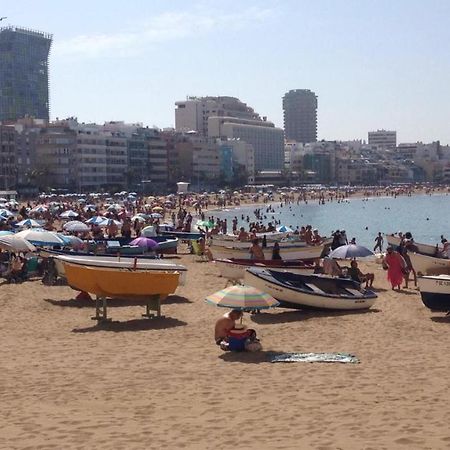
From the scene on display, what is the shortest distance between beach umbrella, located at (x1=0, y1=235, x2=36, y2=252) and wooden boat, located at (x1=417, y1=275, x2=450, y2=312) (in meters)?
11.7

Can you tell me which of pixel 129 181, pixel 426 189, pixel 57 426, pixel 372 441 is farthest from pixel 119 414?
pixel 426 189

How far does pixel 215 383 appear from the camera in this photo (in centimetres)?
1187

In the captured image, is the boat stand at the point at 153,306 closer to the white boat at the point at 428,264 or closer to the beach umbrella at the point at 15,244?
the beach umbrella at the point at 15,244

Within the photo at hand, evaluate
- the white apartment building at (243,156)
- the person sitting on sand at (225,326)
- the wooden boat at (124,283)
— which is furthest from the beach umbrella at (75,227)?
the white apartment building at (243,156)

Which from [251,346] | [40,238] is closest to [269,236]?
[40,238]

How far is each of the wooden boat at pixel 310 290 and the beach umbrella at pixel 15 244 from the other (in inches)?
324

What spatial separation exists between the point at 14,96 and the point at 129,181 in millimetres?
74403

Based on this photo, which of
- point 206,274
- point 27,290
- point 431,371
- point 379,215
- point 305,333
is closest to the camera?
point 431,371

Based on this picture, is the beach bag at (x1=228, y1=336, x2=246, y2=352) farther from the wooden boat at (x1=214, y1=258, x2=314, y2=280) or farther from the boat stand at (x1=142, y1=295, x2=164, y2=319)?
the wooden boat at (x1=214, y1=258, x2=314, y2=280)

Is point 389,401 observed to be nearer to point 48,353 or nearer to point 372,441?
point 372,441

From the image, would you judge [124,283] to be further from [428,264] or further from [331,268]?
[428,264]

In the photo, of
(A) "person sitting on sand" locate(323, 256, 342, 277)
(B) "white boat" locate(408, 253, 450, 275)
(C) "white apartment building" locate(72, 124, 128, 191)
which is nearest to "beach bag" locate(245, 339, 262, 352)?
(A) "person sitting on sand" locate(323, 256, 342, 277)

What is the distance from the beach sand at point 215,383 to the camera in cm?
919

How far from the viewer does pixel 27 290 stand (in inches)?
869
